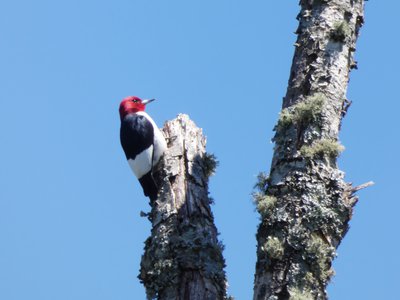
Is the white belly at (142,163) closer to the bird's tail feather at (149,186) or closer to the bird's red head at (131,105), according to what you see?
the bird's tail feather at (149,186)

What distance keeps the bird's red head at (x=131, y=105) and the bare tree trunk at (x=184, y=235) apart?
70.0 inches

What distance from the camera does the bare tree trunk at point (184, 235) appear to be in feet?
13.3

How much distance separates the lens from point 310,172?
361 cm

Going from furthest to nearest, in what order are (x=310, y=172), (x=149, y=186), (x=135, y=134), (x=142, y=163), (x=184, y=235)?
(x=135, y=134), (x=142, y=163), (x=149, y=186), (x=184, y=235), (x=310, y=172)

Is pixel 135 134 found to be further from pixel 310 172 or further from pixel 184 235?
pixel 310 172

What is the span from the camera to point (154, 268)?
4.16m

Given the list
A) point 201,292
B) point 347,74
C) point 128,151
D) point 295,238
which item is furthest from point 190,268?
point 128,151

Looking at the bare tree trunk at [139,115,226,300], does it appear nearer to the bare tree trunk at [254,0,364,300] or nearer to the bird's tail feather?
the bird's tail feather

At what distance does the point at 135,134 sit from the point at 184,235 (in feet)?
6.42

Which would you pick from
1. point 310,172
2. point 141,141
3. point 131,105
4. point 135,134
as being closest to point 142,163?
point 141,141

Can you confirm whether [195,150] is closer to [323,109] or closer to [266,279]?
[323,109]

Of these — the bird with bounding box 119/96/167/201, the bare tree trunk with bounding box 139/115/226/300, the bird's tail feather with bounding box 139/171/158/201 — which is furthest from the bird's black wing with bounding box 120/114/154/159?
the bare tree trunk with bounding box 139/115/226/300

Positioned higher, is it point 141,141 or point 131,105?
point 131,105

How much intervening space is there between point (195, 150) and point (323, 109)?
134cm
